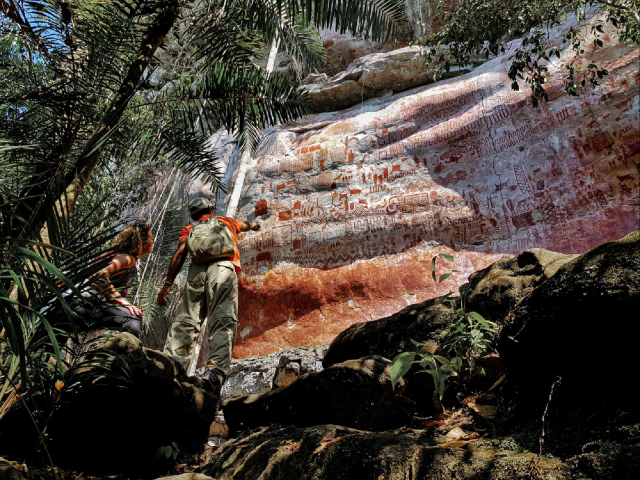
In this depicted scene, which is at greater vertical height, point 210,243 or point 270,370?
point 210,243

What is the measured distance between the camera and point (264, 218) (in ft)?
27.2

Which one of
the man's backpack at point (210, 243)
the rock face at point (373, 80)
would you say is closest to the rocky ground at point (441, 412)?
the man's backpack at point (210, 243)

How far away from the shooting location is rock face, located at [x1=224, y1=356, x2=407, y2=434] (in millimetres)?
2475

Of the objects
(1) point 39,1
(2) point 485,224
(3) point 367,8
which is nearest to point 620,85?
(2) point 485,224

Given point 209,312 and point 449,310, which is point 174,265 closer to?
point 209,312

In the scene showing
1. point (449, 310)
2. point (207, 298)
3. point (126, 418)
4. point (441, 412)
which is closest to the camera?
point (126, 418)

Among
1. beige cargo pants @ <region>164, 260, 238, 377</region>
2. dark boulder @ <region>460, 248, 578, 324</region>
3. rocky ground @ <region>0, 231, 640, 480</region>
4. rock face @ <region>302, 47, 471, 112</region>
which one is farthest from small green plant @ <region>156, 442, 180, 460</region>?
rock face @ <region>302, 47, 471, 112</region>

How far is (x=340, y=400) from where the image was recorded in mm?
2529

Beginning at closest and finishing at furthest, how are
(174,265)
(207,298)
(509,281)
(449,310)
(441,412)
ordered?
(441,412) < (509,281) < (449,310) < (207,298) < (174,265)

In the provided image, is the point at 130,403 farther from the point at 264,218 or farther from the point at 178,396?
the point at 264,218

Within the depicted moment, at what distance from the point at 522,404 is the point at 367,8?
421 centimetres

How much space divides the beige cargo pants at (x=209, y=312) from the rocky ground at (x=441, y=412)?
0.85 m

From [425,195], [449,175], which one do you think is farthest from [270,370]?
[449,175]

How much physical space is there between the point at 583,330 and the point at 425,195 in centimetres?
588
